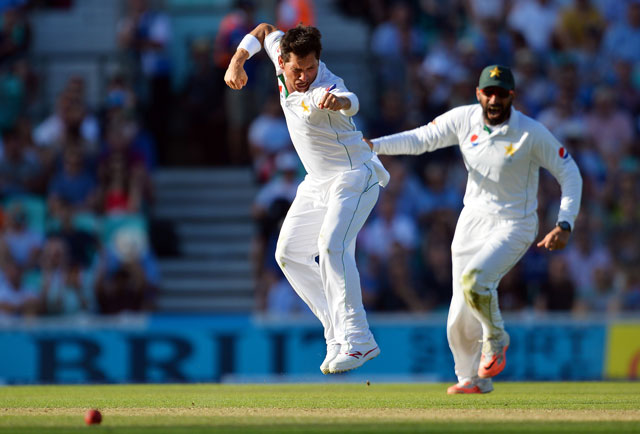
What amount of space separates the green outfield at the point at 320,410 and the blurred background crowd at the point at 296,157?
12.3 feet

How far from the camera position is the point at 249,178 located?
15406 mm

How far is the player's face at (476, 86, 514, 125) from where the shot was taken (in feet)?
26.4

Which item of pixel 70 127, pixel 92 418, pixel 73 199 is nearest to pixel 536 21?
pixel 70 127

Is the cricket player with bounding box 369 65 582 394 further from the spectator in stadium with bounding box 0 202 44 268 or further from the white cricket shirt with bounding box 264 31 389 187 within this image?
the spectator in stadium with bounding box 0 202 44 268

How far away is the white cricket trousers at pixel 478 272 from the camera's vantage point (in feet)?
26.2

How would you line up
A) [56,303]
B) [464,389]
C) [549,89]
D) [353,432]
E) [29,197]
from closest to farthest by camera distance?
[353,432], [464,389], [56,303], [29,197], [549,89]

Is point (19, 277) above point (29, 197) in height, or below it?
below

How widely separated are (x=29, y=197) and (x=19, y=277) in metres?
1.23

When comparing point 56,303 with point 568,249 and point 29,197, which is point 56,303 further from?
point 568,249

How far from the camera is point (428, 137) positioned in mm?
8281

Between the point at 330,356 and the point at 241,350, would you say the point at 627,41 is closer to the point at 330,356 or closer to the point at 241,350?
the point at 241,350

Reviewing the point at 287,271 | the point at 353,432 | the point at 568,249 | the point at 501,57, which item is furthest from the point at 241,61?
the point at 501,57

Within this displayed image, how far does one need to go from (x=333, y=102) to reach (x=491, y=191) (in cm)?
163

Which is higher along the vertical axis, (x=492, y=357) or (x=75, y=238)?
(x=75, y=238)
